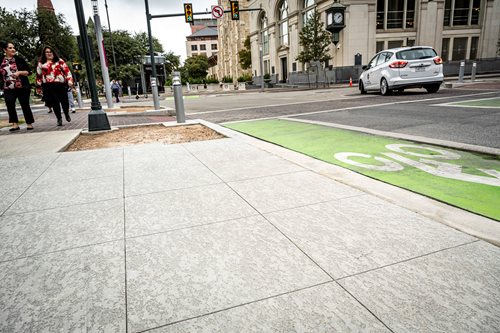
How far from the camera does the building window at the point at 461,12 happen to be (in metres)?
35.3

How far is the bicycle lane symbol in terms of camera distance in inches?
133

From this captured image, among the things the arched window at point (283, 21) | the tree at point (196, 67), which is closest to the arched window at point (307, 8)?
the arched window at point (283, 21)

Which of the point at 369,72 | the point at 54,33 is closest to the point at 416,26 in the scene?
the point at 369,72

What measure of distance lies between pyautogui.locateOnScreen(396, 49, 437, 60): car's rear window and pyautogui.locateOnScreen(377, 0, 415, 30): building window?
23.9 metres

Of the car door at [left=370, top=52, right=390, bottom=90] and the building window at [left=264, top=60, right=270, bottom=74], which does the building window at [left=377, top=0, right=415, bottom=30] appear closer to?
the building window at [left=264, top=60, right=270, bottom=74]

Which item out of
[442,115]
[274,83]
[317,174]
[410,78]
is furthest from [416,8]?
[317,174]

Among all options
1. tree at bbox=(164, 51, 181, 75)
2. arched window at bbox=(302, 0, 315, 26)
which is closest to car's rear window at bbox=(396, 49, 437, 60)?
arched window at bbox=(302, 0, 315, 26)

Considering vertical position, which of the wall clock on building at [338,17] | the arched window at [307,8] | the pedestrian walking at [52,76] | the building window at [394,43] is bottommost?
the pedestrian walking at [52,76]

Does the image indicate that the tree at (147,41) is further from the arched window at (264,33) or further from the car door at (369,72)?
the car door at (369,72)

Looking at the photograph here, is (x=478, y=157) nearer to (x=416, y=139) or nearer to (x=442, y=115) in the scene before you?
(x=416, y=139)

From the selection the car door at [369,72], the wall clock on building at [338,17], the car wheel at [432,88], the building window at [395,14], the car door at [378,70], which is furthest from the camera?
the building window at [395,14]

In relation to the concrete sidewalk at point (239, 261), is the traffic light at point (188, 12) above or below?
above

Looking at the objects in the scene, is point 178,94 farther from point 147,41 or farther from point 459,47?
point 147,41

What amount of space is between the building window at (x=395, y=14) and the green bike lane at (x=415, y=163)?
3326 cm
